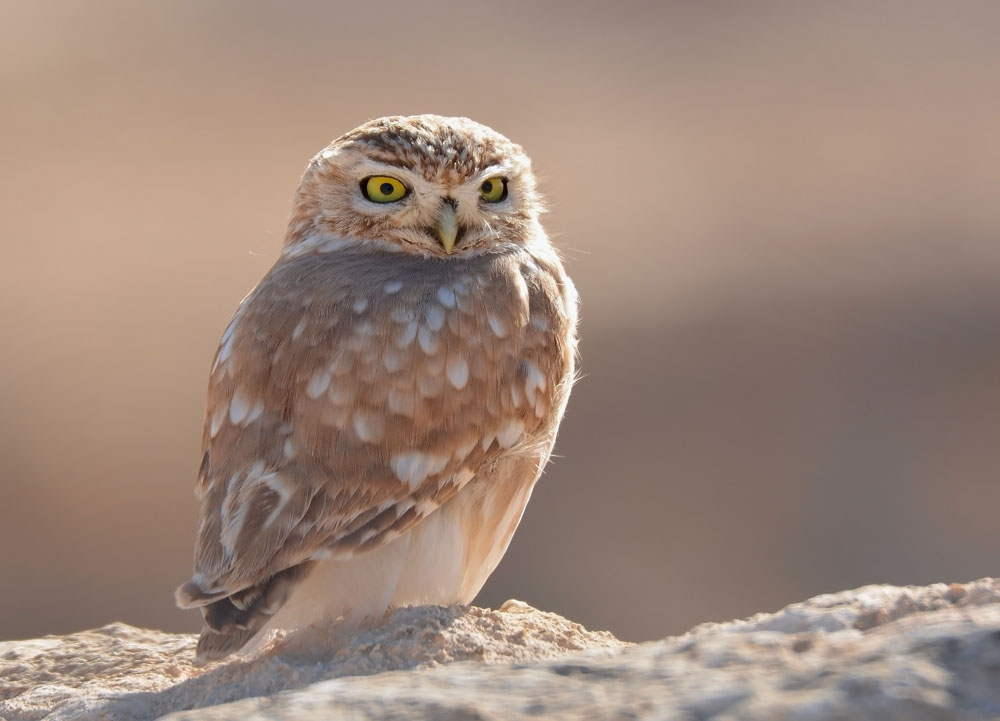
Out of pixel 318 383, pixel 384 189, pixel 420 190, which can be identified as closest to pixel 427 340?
pixel 318 383

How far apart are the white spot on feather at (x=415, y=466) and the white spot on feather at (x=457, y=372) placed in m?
0.24

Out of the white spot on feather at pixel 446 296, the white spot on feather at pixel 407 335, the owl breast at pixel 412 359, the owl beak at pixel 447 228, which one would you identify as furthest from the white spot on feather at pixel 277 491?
the owl beak at pixel 447 228

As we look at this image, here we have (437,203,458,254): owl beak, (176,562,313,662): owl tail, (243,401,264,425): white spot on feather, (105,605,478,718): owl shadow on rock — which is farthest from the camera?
(437,203,458,254): owl beak

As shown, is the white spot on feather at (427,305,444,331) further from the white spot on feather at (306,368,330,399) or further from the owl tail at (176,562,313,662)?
the owl tail at (176,562,313,662)

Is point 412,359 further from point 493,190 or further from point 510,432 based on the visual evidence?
point 493,190

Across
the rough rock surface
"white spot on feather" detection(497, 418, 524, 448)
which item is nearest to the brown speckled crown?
"white spot on feather" detection(497, 418, 524, 448)

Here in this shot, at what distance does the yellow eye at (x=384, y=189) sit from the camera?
14.5 ft

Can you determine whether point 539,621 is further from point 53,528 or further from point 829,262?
point 829,262

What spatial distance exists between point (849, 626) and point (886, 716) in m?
0.53

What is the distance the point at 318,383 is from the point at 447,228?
0.81m

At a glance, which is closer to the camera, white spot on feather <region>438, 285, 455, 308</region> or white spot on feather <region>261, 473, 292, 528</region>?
white spot on feather <region>261, 473, 292, 528</region>

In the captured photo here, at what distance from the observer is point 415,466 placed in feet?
12.3

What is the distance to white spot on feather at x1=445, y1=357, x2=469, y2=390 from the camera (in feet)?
12.8

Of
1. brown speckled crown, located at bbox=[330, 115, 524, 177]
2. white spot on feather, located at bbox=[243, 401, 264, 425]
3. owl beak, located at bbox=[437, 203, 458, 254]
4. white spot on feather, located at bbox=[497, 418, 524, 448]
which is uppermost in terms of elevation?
brown speckled crown, located at bbox=[330, 115, 524, 177]
